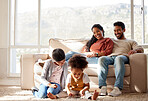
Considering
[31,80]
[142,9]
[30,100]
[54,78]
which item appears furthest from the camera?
[142,9]

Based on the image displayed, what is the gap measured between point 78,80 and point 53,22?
7.16 feet

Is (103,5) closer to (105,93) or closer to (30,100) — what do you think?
(105,93)

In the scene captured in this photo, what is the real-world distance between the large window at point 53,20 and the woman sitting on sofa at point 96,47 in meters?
0.98

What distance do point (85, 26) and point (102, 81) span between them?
6.02 ft

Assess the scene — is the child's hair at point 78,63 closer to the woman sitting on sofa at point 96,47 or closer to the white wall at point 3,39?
the woman sitting on sofa at point 96,47

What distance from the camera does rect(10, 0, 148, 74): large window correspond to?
4.42 m

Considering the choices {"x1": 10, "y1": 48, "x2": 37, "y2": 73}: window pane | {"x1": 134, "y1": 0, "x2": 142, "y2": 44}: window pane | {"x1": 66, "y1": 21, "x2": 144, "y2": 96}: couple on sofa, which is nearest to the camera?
{"x1": 66, "y1": 21, "x2": 144, "y2": 96}: couple on sofa

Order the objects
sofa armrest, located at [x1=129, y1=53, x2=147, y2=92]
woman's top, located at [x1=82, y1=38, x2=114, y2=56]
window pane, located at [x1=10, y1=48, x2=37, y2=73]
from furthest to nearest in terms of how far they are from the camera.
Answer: window pane, located at [x1=10, y1=48, x2=37, y2=73] < woman's top, located at [x1=82, y1=38, x2=114, y2=56] < sofa armrest, located at [x1=129, y1=53, x2=147, y2=92]

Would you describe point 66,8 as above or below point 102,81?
above

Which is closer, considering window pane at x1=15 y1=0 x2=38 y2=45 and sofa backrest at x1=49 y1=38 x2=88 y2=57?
sofa backrest at x1=49 y1=38 x2=88 y2=57

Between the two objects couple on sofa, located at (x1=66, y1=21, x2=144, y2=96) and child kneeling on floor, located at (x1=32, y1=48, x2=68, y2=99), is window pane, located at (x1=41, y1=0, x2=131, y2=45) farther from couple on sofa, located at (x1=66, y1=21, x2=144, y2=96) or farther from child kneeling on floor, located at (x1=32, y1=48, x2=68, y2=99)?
child kneeling on floor, located at (x1=32, y1=48, x2=68, y2=99)

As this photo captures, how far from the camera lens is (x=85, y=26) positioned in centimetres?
446

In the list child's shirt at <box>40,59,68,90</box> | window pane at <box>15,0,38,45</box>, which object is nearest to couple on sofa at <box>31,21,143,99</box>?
child's shirt at <box>40,59,68,90</box>

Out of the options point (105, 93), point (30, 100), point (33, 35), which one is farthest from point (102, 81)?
point (33, 35)
